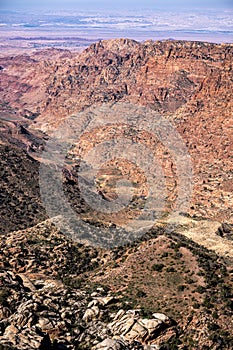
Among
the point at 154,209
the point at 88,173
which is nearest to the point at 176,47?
the point at 88,173

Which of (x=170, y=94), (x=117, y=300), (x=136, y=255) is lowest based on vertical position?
(x=136, y=255)

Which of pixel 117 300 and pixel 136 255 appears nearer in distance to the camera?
pixel 117 300

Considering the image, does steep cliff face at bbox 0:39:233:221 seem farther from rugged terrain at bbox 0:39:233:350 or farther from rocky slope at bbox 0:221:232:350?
rocky slope at bbox 0:221:232:350

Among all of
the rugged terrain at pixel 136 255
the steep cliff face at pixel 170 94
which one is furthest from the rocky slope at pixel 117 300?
the steep cliff face at pixel 170 94

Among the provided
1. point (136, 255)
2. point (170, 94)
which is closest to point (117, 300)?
point (136, 255)

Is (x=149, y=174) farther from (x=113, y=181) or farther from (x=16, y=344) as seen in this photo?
(x=16, y=344)

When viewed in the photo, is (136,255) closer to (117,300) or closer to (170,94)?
(117,300)

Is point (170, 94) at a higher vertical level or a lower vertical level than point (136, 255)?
higher

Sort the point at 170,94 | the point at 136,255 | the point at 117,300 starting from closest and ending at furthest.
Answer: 1. the point at 117,300
2. the point at 136,255
3. the point at 170,94

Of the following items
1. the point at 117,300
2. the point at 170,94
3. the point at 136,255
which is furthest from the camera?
the point at 170,94
